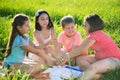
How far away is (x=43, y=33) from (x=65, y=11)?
14.5 ft

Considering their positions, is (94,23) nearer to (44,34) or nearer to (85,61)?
(85,61)

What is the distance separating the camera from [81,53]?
6410mm

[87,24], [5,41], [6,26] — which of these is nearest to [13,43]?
[87,24]

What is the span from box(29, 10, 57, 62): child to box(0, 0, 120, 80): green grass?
2.92ft

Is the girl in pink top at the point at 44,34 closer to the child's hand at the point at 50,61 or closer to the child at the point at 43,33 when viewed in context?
the child at the point at 43,33

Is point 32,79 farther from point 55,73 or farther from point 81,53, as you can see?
point 81,53

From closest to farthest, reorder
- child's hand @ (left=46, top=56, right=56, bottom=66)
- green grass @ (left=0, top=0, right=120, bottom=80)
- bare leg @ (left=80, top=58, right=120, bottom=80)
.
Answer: bare leg @ (left=80, top=58, right=120, bottom=80)
child's hand @ (left=46, top=56, right=56, bottom=66)
green grass @ (left=0, top=0, right=120, bottom=80)

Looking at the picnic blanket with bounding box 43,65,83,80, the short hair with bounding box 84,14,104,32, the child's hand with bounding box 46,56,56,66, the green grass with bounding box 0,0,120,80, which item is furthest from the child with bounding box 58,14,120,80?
the green grass with bounding box 0,0,120,80

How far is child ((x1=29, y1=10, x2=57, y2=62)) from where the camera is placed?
669cm

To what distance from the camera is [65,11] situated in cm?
1126

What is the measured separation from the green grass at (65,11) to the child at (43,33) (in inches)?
35.0

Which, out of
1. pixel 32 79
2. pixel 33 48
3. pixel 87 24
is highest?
pixel 87 24

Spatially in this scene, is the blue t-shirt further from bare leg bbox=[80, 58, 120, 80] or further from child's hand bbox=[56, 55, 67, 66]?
bare leg bbox=[80, 58, 120, 80]

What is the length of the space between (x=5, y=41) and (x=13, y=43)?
190cm
